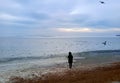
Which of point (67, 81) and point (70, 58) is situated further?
point (70, 58)

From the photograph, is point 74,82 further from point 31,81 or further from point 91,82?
point 31,81

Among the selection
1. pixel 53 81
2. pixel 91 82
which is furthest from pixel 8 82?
pixel 91 82

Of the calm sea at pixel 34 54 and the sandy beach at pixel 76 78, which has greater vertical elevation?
the sandy beach at pixel 76 78

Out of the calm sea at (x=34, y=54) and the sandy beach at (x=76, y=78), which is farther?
the calm sea at (x=34, y=54)

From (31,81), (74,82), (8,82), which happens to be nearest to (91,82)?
(74,82)

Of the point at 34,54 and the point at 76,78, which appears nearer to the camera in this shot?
the point at 76,78

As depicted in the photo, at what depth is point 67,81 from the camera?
18.3m

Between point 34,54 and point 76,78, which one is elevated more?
point 76,78

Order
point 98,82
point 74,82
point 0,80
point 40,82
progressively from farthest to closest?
point 0,80, point 40,82, point 74,82, point 98,82

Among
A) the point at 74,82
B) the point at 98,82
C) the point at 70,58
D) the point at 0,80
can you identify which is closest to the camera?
the point at 98,82

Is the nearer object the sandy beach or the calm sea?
the sandy beach

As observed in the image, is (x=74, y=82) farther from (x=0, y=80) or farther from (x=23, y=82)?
(x=0, y=80)

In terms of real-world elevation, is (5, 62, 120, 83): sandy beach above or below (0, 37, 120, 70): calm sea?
above

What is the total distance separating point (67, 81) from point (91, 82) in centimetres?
325
